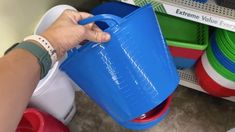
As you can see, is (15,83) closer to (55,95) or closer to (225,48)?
(55,95)

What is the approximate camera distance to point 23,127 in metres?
1.17

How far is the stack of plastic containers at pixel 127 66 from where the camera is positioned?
2.64 feet

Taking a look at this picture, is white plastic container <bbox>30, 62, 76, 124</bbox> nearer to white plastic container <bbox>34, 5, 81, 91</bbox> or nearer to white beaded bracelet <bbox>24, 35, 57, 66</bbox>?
white plastic container <bbox>34, 5, 81, 91</bbox>

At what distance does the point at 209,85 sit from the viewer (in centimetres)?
122

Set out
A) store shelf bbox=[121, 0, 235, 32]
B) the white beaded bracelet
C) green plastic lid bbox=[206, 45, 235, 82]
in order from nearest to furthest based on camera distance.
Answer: the white beaded bracelet, store shelf bbox=[121, 0, 235, 32], green plastic lid bbox=[206, 45, 235, 82]

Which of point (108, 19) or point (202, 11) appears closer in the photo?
point (108, 19)

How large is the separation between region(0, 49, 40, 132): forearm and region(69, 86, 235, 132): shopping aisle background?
70cm

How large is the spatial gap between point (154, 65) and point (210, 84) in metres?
0.42

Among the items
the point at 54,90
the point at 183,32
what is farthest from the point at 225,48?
the point at 54,90

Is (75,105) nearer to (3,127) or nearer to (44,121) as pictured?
(44,121)

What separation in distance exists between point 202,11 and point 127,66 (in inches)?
14.4

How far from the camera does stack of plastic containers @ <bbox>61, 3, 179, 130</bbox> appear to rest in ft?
2.64

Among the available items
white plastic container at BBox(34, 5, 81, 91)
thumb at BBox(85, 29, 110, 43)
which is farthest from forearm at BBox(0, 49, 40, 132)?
white plastic container at BBox(34, 5, 81, 91)

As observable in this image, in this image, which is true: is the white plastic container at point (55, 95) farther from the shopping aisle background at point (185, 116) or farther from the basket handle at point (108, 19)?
the basket handle at point (108, 19)
